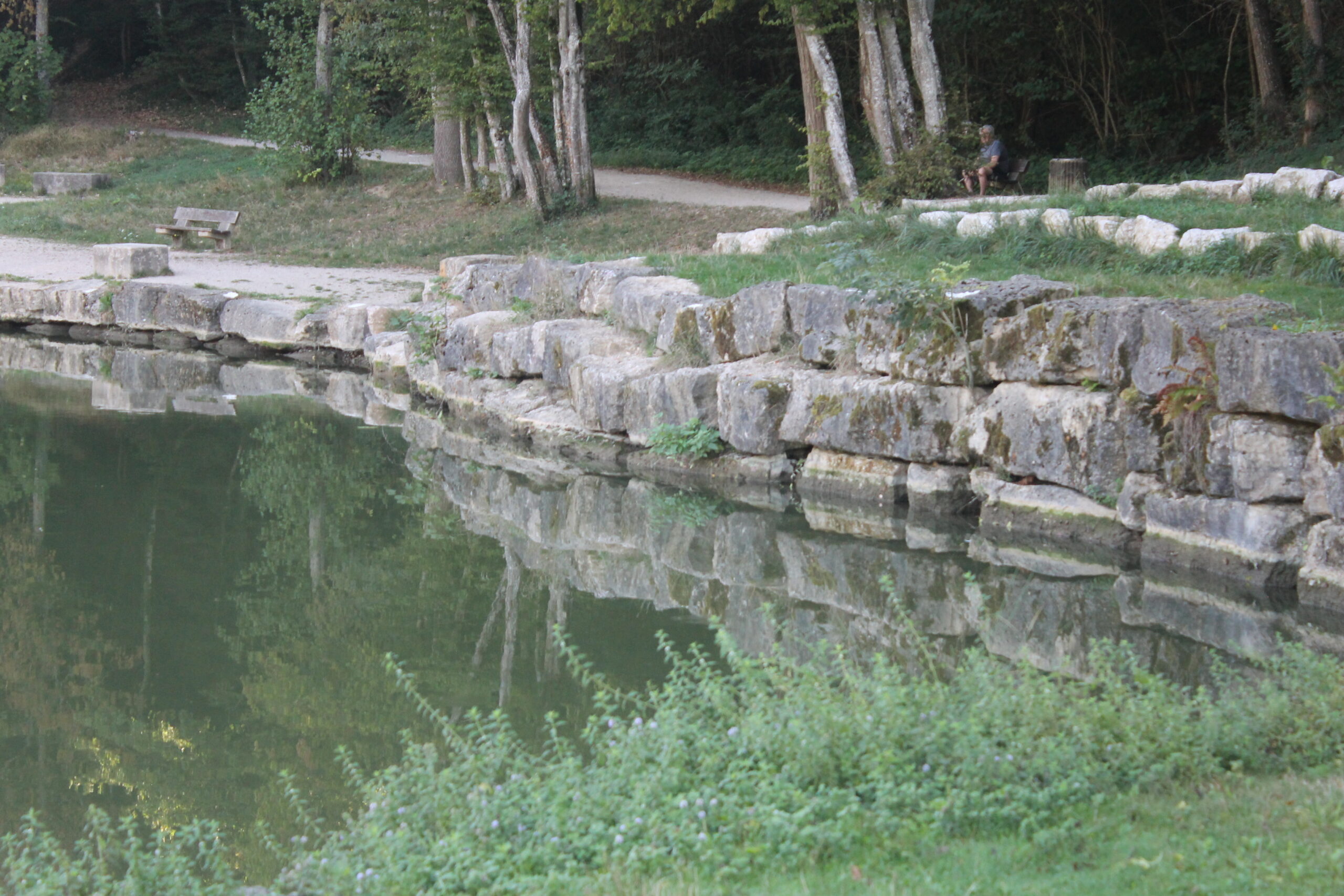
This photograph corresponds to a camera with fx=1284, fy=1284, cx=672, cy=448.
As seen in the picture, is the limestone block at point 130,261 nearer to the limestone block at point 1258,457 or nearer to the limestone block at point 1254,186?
the limestone block at point 1254,186

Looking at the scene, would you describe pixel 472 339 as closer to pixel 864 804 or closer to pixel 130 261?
pixel 130 261

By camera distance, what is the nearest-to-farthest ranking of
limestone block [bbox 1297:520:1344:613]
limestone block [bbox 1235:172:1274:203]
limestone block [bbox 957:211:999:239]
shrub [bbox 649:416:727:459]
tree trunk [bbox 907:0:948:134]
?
limestone block [bbox 1297:520:1344:613] < shrub [bbox 649:416:727:459] < limestone block [bbox 957:211:999:239] < limestone block [bbox 1235:172:1274:203] < tree trunk [bbox 907:0:948:134]

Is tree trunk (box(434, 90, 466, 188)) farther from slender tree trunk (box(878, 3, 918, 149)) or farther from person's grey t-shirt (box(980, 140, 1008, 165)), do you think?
person's grey t-shirt (box(980, 140, 1008, 165))

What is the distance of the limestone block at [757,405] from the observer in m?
10.8

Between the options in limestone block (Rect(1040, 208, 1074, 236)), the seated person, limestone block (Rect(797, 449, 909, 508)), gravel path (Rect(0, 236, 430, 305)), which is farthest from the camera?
gravel path (Rect(0, 236, 430, 305))

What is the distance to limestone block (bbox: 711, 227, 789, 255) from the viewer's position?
14.3m

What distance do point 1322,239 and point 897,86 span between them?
793 centimetres

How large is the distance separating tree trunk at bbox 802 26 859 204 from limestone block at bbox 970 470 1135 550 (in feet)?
24.8

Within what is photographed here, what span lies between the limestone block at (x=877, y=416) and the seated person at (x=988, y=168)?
21.0ft

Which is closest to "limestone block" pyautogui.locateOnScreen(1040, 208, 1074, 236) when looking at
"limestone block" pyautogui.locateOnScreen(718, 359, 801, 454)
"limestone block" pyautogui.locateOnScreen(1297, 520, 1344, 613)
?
"limestone block" pyautogui.locateOnScreen(718, 359, 801, 454)

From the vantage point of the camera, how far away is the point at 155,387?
52.2ft

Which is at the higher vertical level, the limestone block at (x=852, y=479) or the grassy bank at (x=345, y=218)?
the grassy bank at (x=345, y=218)

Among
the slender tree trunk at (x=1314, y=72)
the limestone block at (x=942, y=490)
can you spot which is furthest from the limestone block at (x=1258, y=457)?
the slender tree trunk at (x=1314, y=72)

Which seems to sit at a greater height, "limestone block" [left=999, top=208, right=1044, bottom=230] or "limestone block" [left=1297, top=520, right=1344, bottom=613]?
"limestone block" [left=999, top=208, right=1044, bottom=230]
